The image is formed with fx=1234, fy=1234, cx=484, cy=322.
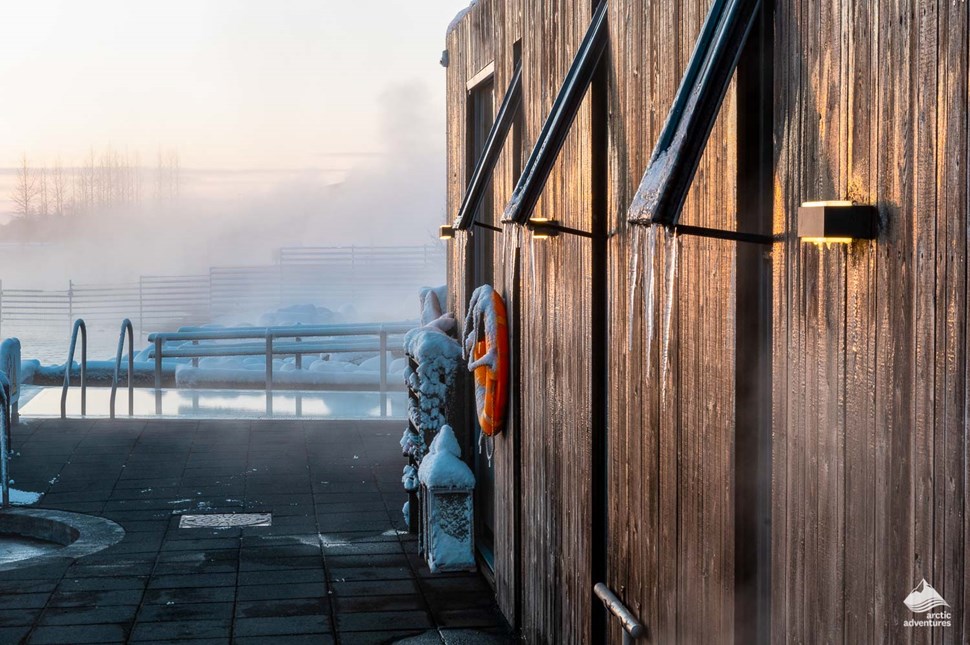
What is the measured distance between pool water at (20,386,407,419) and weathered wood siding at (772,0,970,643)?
11.2 m

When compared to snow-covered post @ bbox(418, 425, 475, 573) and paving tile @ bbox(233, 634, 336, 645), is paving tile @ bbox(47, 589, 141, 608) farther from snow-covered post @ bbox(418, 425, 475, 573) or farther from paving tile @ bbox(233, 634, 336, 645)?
snow-covered post @ bbox(418, 425, 475, 573)

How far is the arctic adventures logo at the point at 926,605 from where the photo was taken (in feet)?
7.81

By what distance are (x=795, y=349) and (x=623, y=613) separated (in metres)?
1.77

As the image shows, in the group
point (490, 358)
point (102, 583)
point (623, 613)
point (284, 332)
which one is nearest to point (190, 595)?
point (102, 583)

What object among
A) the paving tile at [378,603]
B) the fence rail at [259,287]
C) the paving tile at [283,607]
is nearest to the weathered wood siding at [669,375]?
the paving tile at [378,603]

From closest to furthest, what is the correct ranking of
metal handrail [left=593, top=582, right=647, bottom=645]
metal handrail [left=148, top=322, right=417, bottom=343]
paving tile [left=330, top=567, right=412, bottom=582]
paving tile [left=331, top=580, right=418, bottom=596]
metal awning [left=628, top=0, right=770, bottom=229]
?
metal awning [left=628, top=0, right=770, bottom=229]
metal handrail [left=593, top=582, right=647, bottom=645]
paving tile [left=331, top=580, right=418, bottom=596]
paving tile [left=330, top=567, right=412, bottom=582]
metal handrail [left=148, top=322, right=417, bottom=343]

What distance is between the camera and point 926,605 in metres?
2.44

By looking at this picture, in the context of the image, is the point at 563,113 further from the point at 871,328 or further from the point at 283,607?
the point at 283,607

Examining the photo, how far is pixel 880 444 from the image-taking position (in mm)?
2645

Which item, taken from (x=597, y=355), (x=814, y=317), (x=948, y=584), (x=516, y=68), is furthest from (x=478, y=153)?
(x=948, y=584)

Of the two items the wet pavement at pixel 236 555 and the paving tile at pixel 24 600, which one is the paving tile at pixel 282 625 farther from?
the paving tile at pixel 24 600

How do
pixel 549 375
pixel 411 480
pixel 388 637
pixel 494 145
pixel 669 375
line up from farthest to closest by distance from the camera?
pixel 411 480
pixel 494 145
pixel 388 637
pixel 549 375
pixel 669 375

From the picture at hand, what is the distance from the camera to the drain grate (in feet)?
29.2

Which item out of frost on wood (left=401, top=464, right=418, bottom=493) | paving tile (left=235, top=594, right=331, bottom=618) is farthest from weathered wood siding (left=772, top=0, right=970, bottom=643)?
frost on wood (left=401, top=464, right=418, bottom=493)
